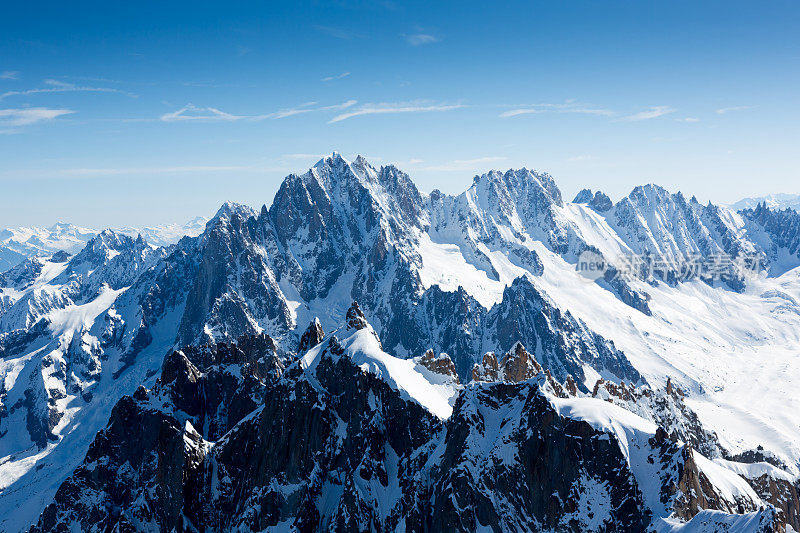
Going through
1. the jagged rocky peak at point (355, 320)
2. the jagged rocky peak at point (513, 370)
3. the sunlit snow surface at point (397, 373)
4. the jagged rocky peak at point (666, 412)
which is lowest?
the jagged rocky peak at point (666, 412)

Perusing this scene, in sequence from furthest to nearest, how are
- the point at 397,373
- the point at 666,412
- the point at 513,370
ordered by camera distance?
the point at 666,412
the point at 513,370
the point at 397,373

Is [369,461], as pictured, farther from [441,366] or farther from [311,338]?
[311,338]

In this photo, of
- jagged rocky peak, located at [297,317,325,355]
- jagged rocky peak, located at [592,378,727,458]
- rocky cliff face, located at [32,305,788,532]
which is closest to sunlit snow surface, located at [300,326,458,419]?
rocky cliff face, located at [32,305,788,532]

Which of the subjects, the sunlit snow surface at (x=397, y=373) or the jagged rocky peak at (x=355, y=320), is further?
the jagged rocky peak at (x=355, y=320)

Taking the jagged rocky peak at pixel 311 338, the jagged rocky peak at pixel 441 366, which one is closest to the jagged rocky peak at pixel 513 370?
the jagged rocky peak at pixel 441 366

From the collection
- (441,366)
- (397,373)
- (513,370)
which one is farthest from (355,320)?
(513,370)

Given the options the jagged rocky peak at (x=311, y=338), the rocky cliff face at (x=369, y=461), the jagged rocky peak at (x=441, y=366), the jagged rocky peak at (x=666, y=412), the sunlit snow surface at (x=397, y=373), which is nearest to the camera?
the rocky cliff face at (x=369, y=461)

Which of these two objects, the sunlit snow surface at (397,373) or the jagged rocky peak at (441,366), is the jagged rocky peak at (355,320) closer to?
the sunlit snow surface at (397,373)

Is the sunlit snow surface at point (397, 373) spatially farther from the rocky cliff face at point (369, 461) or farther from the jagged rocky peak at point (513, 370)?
the jagged rocky peak at point (513, 370)

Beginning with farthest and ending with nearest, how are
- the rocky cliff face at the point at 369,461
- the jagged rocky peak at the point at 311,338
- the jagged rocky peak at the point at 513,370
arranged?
the jagged rocky peak at the point at 513,370 → the jagged rocky peak at the point at 311,338 → the rocky cliff face at the point at 369,461

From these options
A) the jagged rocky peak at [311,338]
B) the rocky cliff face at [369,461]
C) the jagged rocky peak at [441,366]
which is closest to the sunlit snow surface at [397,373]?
the rocky cliff face at [369,461]

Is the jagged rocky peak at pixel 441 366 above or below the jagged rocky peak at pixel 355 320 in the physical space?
below

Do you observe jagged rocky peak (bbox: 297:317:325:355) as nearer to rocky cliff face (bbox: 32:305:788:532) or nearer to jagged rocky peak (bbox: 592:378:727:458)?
rocky cliff face (bbox: 32:305:788:532)
